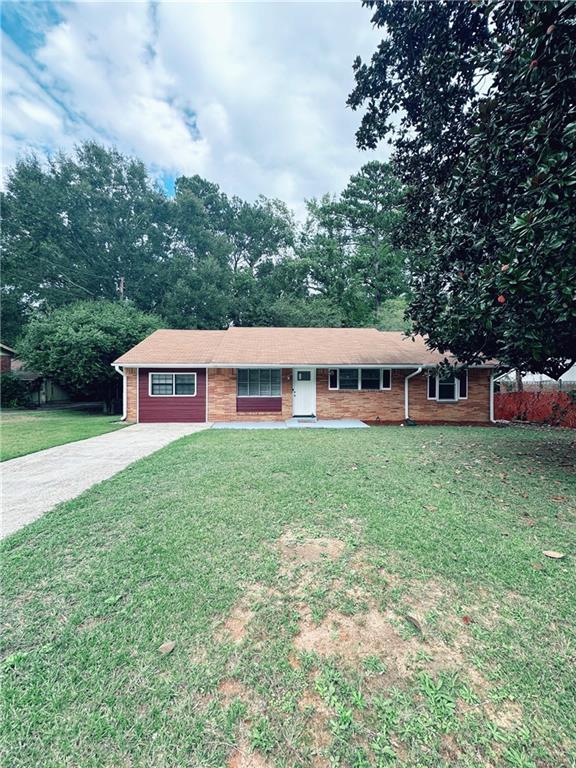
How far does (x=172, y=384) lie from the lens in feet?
43.3

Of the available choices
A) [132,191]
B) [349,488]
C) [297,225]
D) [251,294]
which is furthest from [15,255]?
[349,488]

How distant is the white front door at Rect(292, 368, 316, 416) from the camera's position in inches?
521

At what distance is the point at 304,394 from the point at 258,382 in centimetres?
182

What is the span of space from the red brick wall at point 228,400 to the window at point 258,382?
23cm

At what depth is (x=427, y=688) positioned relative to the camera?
6.06 feet

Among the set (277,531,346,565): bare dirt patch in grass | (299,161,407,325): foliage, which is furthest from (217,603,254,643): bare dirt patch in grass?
(299,161,407,325): foliage

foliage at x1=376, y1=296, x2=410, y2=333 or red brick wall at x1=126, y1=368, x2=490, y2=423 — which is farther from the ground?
foliage at x1=376, y1=296, x2=410, y2=333

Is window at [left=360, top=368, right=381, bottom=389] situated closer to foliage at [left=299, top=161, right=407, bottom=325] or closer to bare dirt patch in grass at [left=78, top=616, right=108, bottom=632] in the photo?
bare dirt patch in grass at [left=78, top=616, right=108, bottom=632]

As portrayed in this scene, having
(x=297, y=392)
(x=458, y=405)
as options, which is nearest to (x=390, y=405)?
(x=458, y=405)

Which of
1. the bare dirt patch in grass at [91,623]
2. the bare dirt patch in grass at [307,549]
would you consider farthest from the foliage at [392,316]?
the bare dirt patch in grass at [91,623]

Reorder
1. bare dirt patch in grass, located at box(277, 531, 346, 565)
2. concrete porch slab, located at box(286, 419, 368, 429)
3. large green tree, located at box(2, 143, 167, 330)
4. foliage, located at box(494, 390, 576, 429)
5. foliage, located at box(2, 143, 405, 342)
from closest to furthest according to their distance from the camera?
bare dirt patch in grass, located at box(277, 531, 346, 565), concrete porch slab, located at box(286, 419, 368, 429), foliage, located at box(494, 390, 576, 429), large green tree, located at box(2, 143, 167, 330), foliage, located at box(2, 143, 405, 342)

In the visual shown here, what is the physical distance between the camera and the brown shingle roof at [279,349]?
1280 cm

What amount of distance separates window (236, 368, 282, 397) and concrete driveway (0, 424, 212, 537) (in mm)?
3805

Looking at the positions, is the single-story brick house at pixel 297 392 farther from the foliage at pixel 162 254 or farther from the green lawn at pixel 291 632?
the foliage at pixel 162 254
